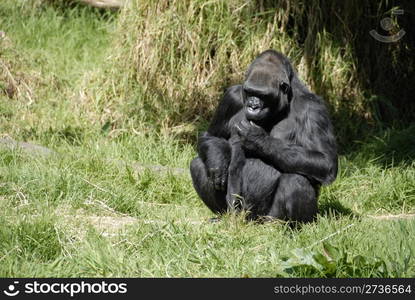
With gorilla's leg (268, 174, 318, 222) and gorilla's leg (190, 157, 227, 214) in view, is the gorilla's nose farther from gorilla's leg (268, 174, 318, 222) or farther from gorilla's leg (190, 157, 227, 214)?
gorilla's leg (190, 157, 227, 214)

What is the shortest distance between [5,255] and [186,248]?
1.17 m

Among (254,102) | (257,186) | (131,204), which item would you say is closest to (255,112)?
(254,102)

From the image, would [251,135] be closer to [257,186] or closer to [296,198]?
[257,186]

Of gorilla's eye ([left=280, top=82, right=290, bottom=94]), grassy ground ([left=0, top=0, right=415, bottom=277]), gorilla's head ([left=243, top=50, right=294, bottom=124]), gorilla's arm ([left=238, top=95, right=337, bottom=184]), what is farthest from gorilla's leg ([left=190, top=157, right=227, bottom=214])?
gorilla's eye ([left=280, top=82, right=290, bottom=94])

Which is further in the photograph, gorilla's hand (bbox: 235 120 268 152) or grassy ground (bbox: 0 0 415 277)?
gorilla's hand (bbox: 235 120 268 152)

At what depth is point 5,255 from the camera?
501 cm

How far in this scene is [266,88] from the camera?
6188mm

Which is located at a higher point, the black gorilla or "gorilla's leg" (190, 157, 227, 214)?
the black gorilla

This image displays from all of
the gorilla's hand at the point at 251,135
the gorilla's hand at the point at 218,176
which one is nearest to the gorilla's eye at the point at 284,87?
the gorilla's hand at the point at 251,135

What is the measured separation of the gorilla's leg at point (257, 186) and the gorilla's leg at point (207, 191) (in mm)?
243

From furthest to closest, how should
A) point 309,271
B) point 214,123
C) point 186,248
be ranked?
point 214,123
point 186,248
point 309,271

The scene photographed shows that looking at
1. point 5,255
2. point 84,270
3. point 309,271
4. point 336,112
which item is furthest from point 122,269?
point 336,112

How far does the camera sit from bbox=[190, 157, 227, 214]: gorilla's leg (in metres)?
6.64

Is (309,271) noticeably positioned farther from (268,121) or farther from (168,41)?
(168,41)
